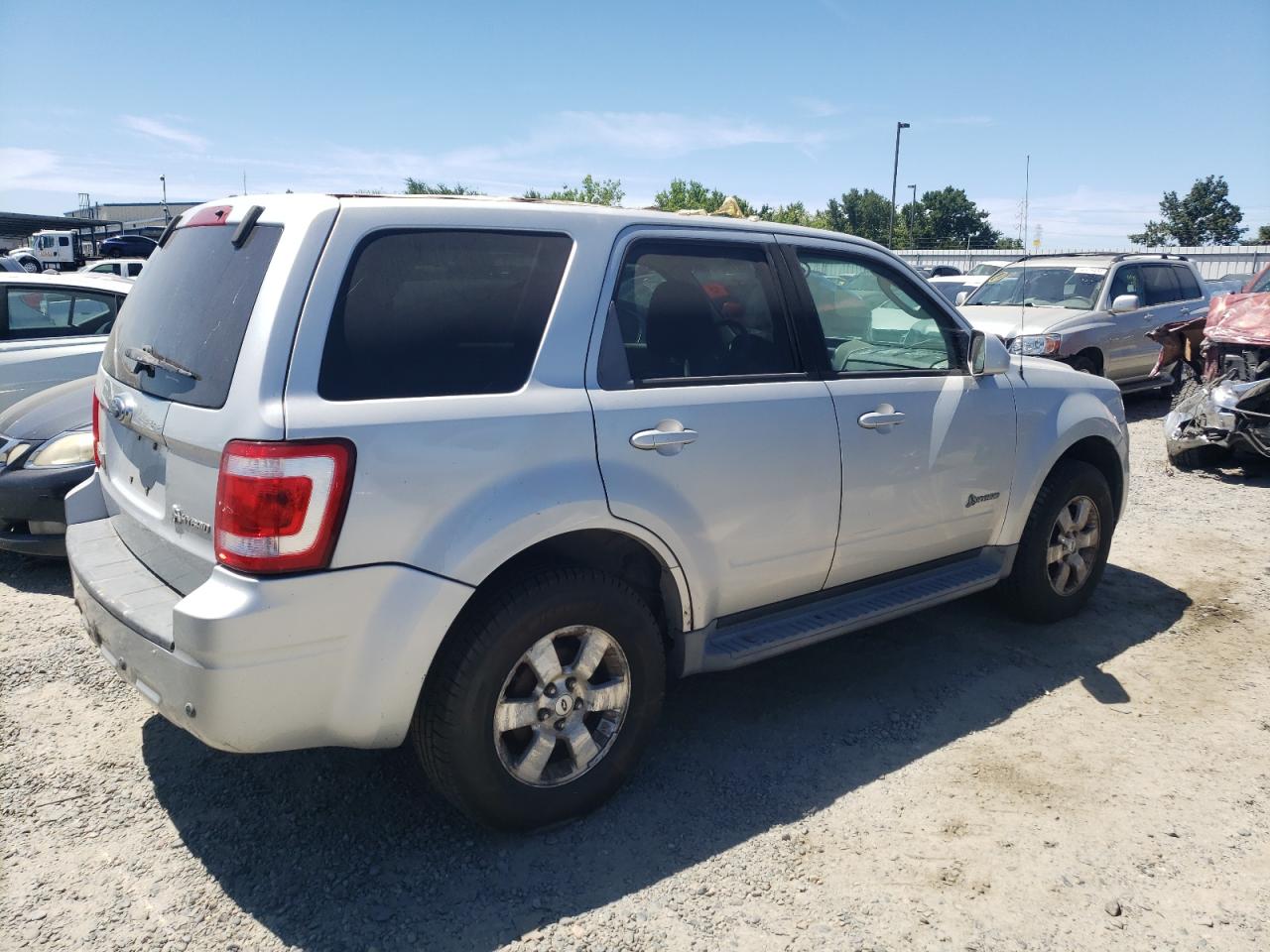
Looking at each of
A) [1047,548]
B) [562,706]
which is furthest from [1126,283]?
[562,706]

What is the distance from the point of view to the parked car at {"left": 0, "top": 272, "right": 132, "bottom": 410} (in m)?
6.85

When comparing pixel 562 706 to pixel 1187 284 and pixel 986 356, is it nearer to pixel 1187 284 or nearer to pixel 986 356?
pixel 986 356

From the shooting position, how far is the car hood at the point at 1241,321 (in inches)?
299

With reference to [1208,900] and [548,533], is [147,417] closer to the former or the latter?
[548,533]

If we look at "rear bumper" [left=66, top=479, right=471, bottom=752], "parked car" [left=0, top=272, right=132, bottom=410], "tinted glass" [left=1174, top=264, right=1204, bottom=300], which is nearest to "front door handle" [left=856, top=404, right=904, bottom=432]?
"rear bumper" [left=66, top=479, right=471, bottom=752]

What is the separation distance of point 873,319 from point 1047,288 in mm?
8153

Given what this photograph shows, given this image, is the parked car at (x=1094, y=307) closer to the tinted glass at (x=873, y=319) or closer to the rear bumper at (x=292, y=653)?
the tinted glass at (x=873, y=319)

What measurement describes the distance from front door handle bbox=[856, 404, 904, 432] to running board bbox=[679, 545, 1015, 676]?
67 cm

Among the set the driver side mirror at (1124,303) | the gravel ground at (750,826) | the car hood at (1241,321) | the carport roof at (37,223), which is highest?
the carport roof at (37,223)

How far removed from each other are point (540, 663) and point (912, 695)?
190 centimetres

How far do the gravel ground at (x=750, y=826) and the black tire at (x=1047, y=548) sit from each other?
30 cm

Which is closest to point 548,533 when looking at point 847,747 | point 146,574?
point 146,574

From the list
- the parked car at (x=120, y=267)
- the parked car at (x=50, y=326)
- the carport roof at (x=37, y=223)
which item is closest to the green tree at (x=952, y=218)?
the carport roof at (x=37, y=223)

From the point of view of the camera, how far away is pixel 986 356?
13.3ft
